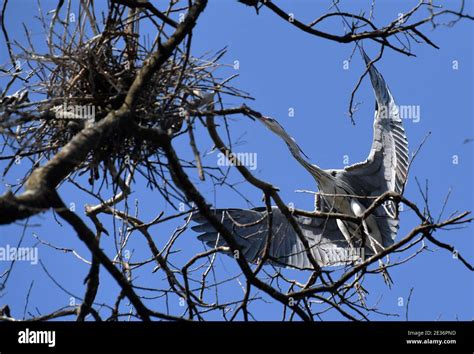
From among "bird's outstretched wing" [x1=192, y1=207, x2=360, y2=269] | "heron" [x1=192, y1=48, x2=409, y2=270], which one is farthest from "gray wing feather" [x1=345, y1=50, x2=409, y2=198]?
"bird's outstretched wing" [x1=192, y1=207, x2=360, y2=269]

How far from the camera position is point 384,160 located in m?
6.17

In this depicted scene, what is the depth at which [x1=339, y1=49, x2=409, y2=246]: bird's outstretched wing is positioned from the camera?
6.01m

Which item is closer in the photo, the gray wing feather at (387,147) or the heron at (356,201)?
the heron at (356,201)

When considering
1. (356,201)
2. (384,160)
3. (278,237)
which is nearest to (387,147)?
(384,160)

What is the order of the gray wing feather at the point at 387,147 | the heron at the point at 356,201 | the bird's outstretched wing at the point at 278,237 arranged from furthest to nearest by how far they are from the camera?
the gray wing feather at the point at 387,147, the heron at the point at 356,201, the bird's outstretched wing at the point at 278,237

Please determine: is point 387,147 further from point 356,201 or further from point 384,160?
point 356,201

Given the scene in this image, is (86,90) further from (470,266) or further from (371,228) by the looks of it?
(371,228)

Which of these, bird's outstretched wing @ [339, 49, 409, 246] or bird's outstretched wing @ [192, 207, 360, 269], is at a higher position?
bird's outstretched wing @ [339, 49, 409, 246]

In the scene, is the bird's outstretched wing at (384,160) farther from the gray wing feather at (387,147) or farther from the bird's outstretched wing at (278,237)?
the bird's outstretched wing at (278,237)

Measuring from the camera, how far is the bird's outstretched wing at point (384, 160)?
6.01m

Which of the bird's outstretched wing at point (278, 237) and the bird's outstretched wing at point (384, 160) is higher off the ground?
the bird's outstretched wing at point (384, 160)

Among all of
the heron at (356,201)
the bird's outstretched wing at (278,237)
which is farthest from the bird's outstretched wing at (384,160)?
the bird's outstretched wing at (278,237)

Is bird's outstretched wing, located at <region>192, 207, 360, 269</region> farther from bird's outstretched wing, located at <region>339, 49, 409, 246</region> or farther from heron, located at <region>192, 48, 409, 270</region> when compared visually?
bird's outstretched wing, located at <region>339, 49, 409, 246</region>
